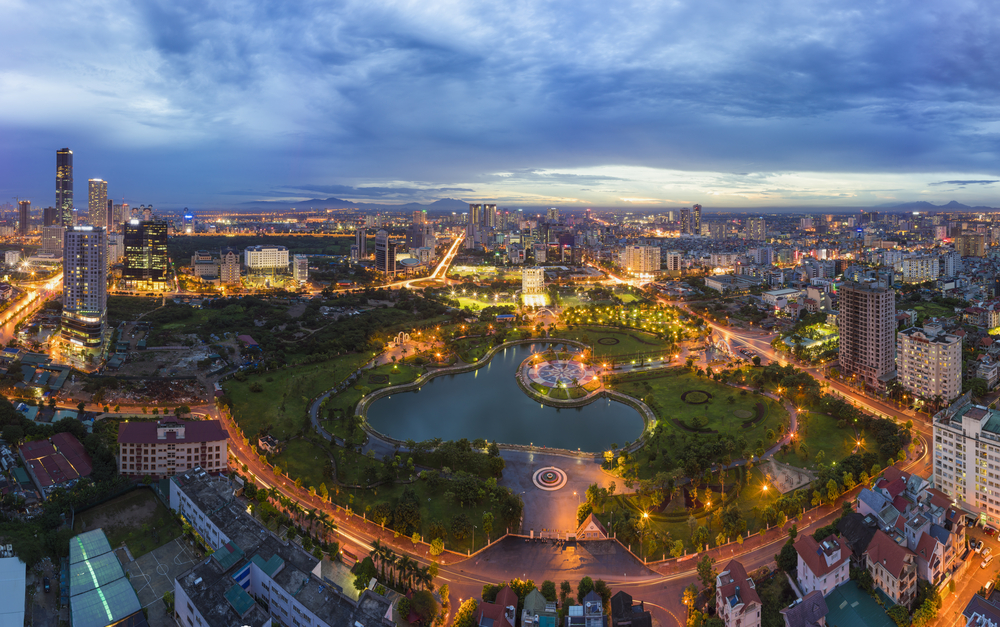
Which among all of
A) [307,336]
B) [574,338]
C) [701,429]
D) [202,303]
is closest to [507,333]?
[574,338]

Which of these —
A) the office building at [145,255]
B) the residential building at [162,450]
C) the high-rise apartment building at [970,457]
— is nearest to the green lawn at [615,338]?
the high-rise apartment building at [970,457]

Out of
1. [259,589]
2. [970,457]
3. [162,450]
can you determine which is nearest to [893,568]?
[970,457]

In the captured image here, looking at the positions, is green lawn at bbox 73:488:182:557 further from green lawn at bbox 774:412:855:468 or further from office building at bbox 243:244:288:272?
office building at bbox 243:244:288:272

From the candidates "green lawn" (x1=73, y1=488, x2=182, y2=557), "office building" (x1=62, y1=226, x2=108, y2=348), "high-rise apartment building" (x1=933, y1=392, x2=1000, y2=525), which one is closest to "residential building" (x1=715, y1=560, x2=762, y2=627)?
"high-rise apartment building" (x1=933, y1=392, x2=1000, y2=525)

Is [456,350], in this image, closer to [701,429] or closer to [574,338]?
[574,338]

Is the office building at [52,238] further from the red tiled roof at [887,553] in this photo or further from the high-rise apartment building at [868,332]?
the red tiled roof at [887,553]

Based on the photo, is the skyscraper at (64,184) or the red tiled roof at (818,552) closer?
the red tiled roof at (818,552)
